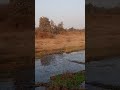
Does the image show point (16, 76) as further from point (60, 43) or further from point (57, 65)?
point (60, 43)

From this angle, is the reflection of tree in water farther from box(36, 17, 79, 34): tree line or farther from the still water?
box(36, 17, 79, 34): tree line

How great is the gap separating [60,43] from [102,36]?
0.59m

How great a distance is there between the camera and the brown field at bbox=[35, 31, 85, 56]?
418cm

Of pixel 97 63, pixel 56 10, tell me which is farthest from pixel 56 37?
pixel 97 63

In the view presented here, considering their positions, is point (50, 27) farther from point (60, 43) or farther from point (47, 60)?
point (47, 60)

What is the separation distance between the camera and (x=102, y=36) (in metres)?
4.15

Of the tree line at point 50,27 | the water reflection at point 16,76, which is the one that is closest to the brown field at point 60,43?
the tree line at point 50,27

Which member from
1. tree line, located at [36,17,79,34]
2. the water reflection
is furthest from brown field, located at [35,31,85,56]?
the water reflection

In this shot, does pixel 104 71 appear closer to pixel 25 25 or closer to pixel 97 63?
pixel 97 63

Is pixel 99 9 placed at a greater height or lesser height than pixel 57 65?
greater

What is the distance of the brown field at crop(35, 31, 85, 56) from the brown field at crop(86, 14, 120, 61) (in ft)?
0.41

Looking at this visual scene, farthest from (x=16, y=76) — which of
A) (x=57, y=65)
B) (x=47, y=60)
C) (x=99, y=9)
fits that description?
(x=99, y=9)

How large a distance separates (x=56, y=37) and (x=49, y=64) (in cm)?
39

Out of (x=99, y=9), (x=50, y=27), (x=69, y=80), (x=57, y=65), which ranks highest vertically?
(x=99, y=9)
